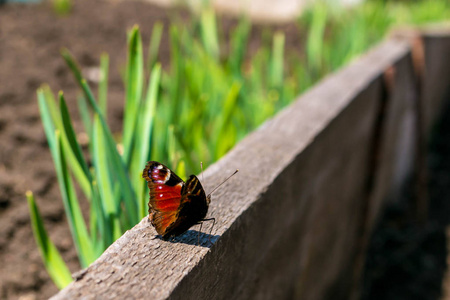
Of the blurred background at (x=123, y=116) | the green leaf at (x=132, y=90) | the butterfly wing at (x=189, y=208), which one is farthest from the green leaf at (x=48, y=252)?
the butterfly wing at (x=189, y=208)

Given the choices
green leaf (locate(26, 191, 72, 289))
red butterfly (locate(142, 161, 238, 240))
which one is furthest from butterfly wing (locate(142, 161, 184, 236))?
green leaf (locate(26, 191, 72, 289))

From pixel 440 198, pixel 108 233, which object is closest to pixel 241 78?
pixel 108 233

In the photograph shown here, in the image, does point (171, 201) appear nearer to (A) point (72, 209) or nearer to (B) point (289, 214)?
(A) point (72, 209)

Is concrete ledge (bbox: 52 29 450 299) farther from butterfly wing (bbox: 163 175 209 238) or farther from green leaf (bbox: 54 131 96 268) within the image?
green leaf (bbox: 54 131 96 268)

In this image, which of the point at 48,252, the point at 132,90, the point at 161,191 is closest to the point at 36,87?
the point at 132,90

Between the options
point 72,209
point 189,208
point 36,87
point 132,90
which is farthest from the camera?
point 36,87

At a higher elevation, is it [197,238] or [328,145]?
[197,238]

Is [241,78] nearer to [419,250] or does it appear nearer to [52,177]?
[52,177]
